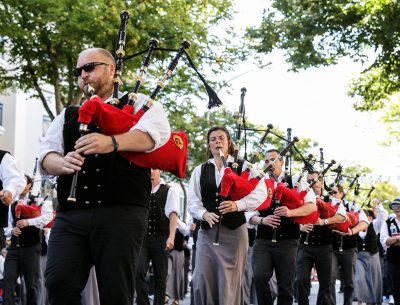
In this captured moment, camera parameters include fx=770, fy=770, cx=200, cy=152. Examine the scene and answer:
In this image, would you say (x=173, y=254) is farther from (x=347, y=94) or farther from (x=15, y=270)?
(x=347, y=94)

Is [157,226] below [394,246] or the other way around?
the other way around

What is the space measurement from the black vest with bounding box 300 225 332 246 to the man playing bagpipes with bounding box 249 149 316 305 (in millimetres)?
1617

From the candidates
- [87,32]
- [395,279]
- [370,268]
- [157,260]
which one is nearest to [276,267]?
[157,260]

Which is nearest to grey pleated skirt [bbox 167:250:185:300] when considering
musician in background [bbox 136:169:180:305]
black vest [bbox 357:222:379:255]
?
black vest [bbox 357:222:379:255]

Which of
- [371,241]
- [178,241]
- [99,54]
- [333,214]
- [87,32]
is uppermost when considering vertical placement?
[87,32]

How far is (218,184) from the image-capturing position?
877 centimetres

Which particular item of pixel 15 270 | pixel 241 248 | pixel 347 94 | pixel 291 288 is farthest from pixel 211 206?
pixel 347 94

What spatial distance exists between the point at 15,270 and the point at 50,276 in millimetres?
7240

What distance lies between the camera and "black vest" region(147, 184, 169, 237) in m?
11.6

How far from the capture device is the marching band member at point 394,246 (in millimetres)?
12240

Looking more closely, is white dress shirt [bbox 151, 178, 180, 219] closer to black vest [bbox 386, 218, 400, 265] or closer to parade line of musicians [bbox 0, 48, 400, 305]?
parade line of musicians [bbox 0, 48, 400, 305]

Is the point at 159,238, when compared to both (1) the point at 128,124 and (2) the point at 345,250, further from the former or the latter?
(1) the point at 128,124

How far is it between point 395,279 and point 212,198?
487cm

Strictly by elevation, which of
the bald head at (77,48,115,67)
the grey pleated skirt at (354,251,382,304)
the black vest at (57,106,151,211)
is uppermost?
the bald head at (77,48,115,67)
